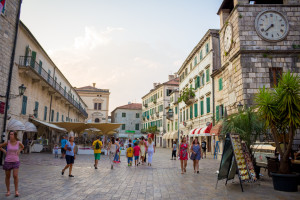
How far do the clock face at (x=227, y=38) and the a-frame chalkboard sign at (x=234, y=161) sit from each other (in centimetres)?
1021

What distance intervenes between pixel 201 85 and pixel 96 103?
40143mm

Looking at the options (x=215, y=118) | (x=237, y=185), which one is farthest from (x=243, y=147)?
(x=215, y=118)

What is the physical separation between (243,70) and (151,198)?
36.9ft

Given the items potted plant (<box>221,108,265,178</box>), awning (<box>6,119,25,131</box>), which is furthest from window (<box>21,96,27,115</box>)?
potted plant (<box>221,108,265,178</box>)

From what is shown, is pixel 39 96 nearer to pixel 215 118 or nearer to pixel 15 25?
pixel 15 25

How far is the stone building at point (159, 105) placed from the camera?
5094cm

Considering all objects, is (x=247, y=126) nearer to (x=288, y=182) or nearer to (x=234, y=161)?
(x=234, y=161)

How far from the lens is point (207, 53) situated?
2511 centimetres

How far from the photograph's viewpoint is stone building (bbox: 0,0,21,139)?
48.6 feet

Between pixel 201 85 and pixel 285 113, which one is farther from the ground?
pixel 201 85

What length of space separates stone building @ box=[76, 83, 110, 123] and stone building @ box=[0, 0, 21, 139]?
1803 inches

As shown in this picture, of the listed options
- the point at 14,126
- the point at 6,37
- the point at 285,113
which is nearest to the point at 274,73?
the point at 285,113

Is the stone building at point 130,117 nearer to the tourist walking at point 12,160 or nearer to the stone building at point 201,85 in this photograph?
the stone building at point 201,85

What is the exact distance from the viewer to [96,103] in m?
61.8
